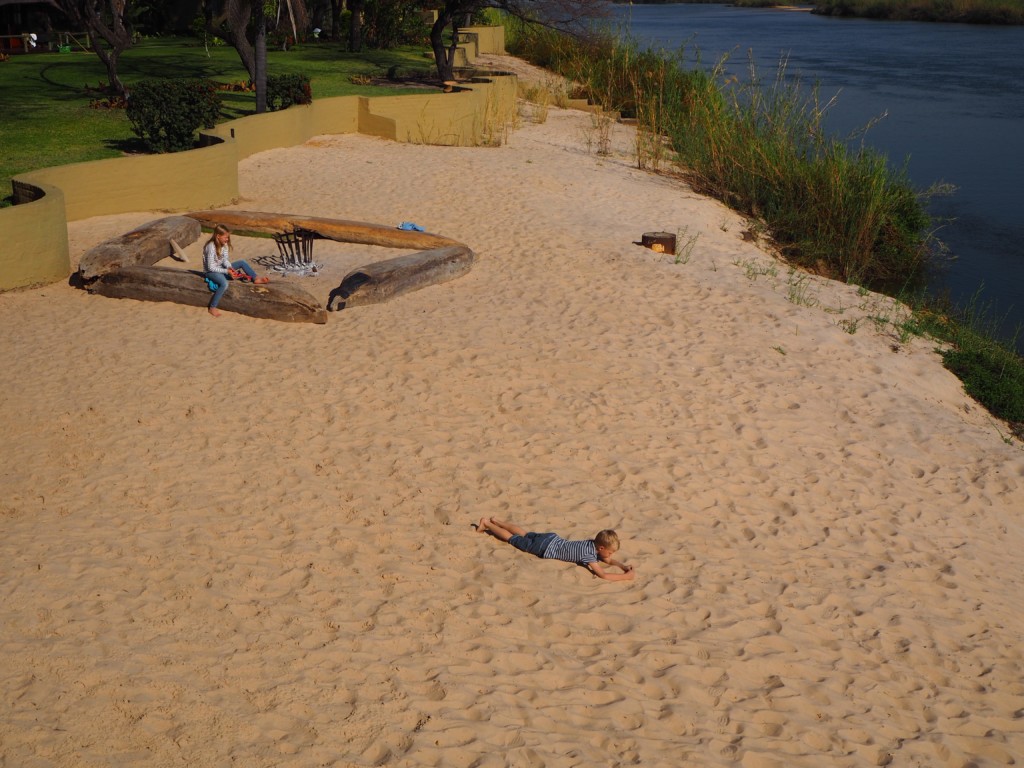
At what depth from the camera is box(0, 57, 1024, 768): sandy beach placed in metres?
5.69

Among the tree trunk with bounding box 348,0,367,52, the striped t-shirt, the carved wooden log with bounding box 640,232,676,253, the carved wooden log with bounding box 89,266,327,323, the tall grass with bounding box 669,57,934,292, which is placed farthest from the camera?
the tree trunk with bounding box 348,0,367,52

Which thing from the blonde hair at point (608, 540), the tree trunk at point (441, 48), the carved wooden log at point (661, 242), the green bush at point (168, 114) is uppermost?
the tree trunk at point (441, 48)

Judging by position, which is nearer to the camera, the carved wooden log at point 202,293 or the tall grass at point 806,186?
the carved wooden log at point 202,293

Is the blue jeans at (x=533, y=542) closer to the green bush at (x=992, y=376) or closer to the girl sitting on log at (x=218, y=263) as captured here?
the girl sitting on log at (x=218, y=263)

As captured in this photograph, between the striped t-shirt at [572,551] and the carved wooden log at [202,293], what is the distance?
4.56 m

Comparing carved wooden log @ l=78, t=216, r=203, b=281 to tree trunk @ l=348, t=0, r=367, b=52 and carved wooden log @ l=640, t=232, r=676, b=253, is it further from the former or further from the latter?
tree trunk @ l=348, t=0, r=367, b=52

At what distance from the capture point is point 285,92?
19.2 meters

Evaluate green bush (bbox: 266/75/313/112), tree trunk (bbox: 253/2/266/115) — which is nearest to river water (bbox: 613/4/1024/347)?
green bush (bbox: 266/75/313/112)

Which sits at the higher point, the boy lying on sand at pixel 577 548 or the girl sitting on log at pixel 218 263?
the girl sitting on log at pixel 218 263

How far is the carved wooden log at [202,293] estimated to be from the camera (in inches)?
426

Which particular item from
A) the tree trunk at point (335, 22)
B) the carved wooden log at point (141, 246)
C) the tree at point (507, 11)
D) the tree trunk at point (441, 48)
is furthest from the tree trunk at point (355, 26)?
the carved wooden log at point (141, 246)

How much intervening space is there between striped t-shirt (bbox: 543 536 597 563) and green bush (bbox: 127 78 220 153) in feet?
37.2

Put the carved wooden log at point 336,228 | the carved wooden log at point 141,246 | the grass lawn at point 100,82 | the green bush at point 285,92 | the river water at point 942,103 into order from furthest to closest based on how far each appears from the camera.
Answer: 1. the green bush at point 285,92
2. the river water at point 942,103
3. the grass lawn at point 100,82
4. the carved wooden log at point 336,228
5. the carved wooden log at point 141,246

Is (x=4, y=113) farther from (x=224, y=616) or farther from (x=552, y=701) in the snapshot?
(x=552, y=701)
